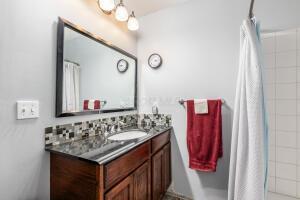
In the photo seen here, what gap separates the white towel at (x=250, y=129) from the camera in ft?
3.58

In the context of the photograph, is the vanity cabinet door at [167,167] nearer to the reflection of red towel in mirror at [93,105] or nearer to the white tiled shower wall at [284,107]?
the reflection of red towel in mirror at [93,105]

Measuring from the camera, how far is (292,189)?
159cm

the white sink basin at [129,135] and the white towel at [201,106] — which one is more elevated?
the white towel at [201,106]

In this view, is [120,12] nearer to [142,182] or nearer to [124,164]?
[124,164]

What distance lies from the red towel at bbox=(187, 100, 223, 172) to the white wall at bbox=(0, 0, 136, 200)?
49.6 inches

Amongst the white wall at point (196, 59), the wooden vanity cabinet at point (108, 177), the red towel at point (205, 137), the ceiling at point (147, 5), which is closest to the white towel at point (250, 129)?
the red towel at point (205, 137)

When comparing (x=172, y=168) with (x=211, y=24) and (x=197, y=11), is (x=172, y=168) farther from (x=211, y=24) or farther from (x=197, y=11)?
(x=197, y=11)

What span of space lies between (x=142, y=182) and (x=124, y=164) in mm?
366

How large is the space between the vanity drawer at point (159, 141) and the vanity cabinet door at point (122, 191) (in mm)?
428

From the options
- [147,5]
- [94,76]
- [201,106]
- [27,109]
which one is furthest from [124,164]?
[147,5]

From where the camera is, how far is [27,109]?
1.01 m

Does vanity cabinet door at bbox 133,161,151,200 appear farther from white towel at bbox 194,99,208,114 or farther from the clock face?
the clock face

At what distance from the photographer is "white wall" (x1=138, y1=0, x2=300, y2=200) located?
1.72 m

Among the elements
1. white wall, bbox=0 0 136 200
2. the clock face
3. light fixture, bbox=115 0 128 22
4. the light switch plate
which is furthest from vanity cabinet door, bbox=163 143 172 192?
light fixture, bbox=115 0 128 22
